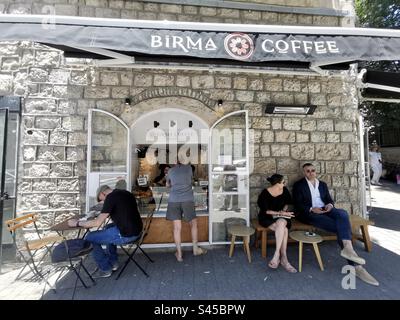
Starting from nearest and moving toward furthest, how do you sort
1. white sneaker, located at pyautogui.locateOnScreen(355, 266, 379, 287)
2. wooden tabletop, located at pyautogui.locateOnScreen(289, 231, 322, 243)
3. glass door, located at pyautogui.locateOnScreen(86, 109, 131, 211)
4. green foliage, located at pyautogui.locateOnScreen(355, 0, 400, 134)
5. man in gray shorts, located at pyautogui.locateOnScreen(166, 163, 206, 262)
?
white sneaker, located at pyautogui.locateOnScreen(355, 266, 379, 287)
wooden tabletop, located at pyautogui.locateOnScreen(289, 231, 322, 243)
man in gray shorts, located at pyautogui.locateOnScreen(166, 163, 206, 262)
glass door, located at pyautogui.locateOnScreen(86, 109, 131, 211)
green foliage, located at pyautogui.locateOnScreen(355, 0, 400, 134)

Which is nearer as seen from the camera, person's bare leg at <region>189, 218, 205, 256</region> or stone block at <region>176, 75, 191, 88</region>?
person's bare leg at <region>189, 218, 205, 256</region>

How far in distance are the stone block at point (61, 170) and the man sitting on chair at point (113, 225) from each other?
1.09 metres

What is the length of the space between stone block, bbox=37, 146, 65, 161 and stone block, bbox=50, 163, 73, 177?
0.10 metres

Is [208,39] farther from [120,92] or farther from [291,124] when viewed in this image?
[291,124]

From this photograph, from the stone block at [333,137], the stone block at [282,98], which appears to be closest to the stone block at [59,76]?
the stone block at [282,98]

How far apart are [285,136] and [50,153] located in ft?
13.5

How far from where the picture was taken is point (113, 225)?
3391mm

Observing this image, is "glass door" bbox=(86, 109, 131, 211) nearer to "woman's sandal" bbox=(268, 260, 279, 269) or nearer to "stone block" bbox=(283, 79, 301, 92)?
"woman's sandal" bbox=(268, 260, 279, 269)

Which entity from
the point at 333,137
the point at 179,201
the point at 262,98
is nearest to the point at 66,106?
the point at 179,201

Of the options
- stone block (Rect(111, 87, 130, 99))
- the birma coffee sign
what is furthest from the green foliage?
stone block (Rect(111, 87, 130, 99))

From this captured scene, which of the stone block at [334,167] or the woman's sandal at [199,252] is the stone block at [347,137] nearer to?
the stone block at [334,167]

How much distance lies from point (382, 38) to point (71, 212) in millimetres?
5128

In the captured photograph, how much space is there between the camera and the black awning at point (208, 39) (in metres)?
2.68

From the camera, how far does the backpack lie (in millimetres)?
2992
